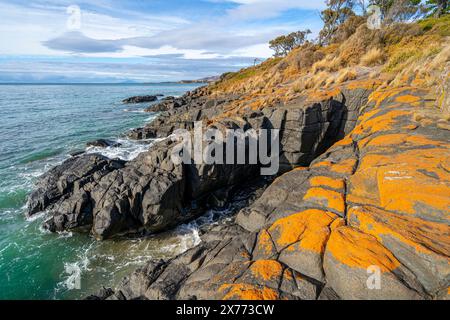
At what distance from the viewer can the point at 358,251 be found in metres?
4.53

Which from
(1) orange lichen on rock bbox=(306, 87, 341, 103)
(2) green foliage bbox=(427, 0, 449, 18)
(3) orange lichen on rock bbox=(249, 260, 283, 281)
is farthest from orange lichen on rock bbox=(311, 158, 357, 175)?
(2) green foliage bbox=(427, 0, 449, 18)

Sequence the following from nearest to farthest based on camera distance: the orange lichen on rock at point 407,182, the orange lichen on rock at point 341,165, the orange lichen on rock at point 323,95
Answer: the orange lichen on rock at point 407,182
the orange lichen on rock at point 341,165
the orange lichen on rock at point 323,95

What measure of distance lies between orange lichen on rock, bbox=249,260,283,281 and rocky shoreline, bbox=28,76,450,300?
2cm

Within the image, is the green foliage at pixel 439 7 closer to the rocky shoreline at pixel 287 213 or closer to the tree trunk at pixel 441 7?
the tree trunk at pixel 441 7

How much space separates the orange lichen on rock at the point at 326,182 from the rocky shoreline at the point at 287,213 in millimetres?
36

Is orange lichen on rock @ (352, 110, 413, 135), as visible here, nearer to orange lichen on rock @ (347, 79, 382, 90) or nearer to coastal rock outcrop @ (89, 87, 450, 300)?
coastal rock outcrop @ (89, 87, 450, 300)

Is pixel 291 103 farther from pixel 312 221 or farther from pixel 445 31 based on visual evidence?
pixel 445 31

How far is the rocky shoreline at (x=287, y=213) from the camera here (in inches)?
172

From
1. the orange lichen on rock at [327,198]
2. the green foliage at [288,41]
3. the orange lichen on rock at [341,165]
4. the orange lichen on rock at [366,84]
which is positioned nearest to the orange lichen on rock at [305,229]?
the orange lichen on rock at [327,198]

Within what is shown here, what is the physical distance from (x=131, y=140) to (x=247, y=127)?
17046 mm

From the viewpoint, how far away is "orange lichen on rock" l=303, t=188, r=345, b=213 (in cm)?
616

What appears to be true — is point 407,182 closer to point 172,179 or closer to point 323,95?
point 172,179

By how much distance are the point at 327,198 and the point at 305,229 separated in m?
1.39
